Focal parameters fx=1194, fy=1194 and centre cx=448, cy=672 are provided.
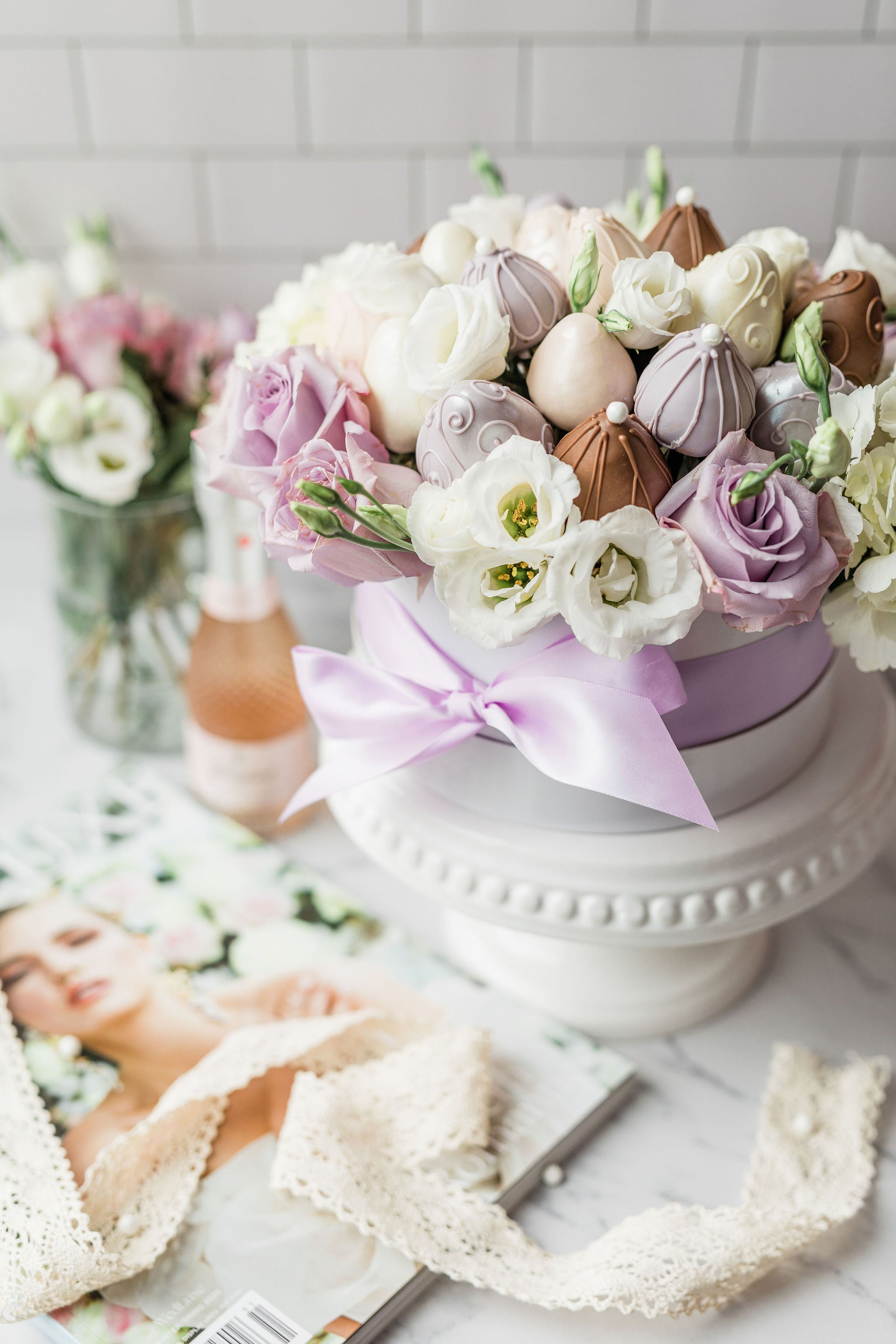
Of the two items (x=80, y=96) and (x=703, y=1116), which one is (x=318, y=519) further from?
(x=80, y=96)

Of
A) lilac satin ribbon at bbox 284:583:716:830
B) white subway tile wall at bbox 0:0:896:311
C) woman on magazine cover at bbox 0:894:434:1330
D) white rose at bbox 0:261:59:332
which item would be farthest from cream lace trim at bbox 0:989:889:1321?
white subway tile wall at bbox 0:0:896:311

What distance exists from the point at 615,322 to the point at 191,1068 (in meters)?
0.44

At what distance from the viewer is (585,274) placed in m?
0.49

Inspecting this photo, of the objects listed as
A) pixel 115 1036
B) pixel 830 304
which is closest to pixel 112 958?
pixel 115 1036

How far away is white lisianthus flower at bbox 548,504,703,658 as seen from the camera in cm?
44

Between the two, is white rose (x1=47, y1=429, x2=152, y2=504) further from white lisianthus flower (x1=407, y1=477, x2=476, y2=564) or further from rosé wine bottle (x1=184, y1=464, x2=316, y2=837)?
white lisianthus flower (x1=407, y1=477, x2=476, y2=564)

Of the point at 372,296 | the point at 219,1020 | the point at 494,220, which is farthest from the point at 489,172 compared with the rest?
the point at 219,1020

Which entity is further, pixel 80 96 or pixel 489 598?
pixel 80 96

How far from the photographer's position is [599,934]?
0.57 meters

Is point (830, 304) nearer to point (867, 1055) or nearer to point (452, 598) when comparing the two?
point (452, 598)

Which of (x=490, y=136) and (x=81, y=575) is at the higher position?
(x=490, y=136)

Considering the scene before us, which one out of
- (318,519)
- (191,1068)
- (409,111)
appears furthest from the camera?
(409,111)

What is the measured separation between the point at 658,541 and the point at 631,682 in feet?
0.23

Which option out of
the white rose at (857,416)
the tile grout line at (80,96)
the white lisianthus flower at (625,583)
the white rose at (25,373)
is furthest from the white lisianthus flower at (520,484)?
the tile grout line at (80,96)
